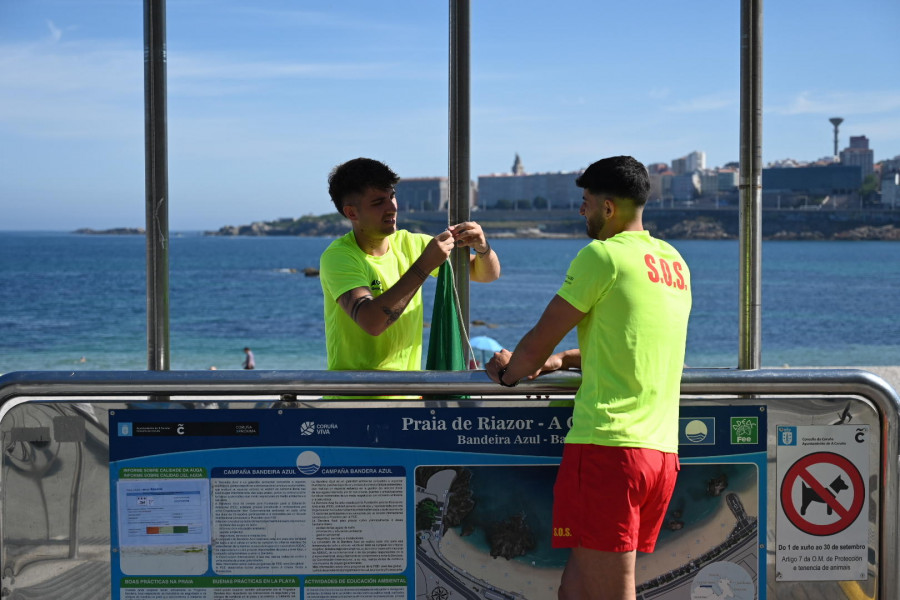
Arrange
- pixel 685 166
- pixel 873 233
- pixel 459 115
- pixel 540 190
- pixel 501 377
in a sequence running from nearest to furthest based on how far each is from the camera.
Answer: pixel 501 377 → pixel 459 115 → pixel 540 190 → pixel 685 166 → pixel 873 233

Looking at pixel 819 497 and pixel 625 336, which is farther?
pixel 819 497

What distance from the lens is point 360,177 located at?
330 centimetres

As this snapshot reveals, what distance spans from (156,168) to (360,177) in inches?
26.6

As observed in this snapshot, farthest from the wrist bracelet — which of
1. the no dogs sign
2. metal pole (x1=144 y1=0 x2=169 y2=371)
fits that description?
metal pole (x1=144 y1=0 x2=169 y2=371)

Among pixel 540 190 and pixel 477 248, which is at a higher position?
pixel 540 190

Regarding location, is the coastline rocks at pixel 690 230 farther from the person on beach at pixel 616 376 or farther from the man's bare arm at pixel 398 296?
the person on beach at pixel 616 376

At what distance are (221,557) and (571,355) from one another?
127 cm

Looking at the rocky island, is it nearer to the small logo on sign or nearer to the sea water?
the sea water

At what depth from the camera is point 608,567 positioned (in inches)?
102

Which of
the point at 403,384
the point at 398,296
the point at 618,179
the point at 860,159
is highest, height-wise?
the point at 860,159

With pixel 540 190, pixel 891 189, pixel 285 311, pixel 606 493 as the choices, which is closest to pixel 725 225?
pixel 891 189

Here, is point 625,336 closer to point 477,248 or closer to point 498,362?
point 498,362

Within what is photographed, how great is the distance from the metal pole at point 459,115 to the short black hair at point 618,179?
2.19 feet

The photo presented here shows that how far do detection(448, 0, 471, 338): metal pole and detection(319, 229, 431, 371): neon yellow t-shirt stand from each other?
21cm
